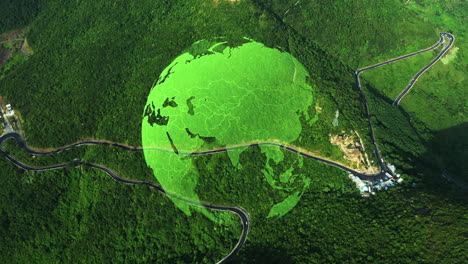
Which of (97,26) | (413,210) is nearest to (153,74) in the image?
(97,26)

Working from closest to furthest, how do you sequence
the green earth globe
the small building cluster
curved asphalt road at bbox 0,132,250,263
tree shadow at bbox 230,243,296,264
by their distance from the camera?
1. the green earth globe
2. tree shadow at bbox 230,243,296,264
3. curved asphalt road at bbox 0,132,250,263
4. the small building cluster

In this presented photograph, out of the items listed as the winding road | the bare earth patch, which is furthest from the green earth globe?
the bare earth patch

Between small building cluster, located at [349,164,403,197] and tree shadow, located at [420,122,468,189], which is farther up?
small building cluster, located at [349,164,403,197]

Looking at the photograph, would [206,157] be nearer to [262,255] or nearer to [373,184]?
[262,255]

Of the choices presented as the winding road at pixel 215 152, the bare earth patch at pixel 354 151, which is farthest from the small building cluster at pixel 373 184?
the bare earth patch at pixel 354 151

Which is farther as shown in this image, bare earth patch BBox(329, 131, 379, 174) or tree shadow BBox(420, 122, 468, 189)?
tree shadow BBox(420, 122, 468, 189)

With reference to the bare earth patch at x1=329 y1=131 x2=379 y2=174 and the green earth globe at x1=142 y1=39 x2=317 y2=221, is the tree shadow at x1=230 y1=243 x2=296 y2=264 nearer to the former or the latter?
the green earth globe at x1=142 y1=39 x2=317 y2=221

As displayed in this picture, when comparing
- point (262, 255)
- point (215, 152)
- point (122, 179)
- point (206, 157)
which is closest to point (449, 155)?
point (262, 255)
